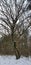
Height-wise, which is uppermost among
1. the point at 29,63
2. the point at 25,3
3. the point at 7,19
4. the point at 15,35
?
the point at 25,3

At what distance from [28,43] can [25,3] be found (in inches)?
152

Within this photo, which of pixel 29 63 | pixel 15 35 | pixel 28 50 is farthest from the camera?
pixel 28 50

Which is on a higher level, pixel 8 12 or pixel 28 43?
pixel 8 12

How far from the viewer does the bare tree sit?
1557cm

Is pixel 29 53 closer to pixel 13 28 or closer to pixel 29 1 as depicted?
pixel 13 28

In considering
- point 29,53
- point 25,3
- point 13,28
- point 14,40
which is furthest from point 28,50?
point 25,3

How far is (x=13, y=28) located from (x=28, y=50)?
306 cm

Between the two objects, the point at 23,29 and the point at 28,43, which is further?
the point at 28,43

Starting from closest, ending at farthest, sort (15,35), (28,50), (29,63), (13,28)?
1. (29,63)
2. (13,28)
3. (15,35)
4. (28,50)

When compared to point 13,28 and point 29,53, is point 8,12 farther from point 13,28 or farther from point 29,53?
point 29,53

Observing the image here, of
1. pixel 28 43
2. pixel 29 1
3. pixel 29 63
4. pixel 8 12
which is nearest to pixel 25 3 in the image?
pixel 29 1

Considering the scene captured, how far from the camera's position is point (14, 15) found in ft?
51.9

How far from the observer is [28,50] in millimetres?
17375

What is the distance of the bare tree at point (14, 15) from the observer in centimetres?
1557
